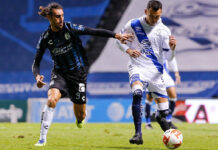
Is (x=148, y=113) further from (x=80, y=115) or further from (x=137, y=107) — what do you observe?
(x=137, y=107)

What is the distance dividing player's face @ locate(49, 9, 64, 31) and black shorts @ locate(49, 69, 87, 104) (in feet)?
2.30

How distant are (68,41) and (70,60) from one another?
0.30 m

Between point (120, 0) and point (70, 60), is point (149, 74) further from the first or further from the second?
point (120, 0)

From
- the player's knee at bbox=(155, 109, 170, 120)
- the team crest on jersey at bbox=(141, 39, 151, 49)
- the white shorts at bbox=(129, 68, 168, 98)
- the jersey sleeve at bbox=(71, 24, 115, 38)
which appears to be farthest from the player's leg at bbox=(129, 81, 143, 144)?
the jersey sleeve at bbox=(71, 24, 115, 38)

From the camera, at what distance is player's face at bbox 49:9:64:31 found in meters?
6.93

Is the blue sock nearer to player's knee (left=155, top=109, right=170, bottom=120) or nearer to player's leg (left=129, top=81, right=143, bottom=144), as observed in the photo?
player's leg (left=129, top=81, right=143, bottom=144)

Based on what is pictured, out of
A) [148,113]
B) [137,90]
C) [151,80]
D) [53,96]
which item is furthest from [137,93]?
[148,113]

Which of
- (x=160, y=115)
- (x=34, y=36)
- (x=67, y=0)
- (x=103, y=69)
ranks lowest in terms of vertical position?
(x=160, y=115)

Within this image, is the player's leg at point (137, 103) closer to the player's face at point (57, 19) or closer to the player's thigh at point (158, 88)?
the player's thigh at point (158, 88)

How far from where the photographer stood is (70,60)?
7.44 m

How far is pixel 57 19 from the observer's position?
700 centimetres

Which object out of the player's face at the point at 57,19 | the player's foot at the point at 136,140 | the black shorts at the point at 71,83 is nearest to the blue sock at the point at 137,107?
the player's foot at the point at 136,140

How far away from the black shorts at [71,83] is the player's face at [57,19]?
701 mm

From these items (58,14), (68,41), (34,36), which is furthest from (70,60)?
(34,36)
